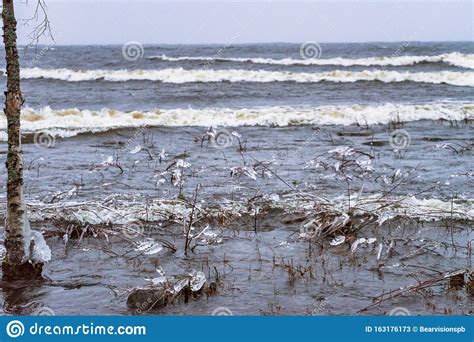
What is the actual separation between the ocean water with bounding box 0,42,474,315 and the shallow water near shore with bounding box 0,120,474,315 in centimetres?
2

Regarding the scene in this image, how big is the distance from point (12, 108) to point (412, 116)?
569 inches

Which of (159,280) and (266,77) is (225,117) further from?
(266,77)

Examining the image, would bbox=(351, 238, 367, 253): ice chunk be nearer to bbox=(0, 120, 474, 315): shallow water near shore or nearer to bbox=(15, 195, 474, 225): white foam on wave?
bbox=(0, 120, 474, 315): shallow water near shore

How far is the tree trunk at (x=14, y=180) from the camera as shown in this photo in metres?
5.29

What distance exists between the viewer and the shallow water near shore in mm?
5328

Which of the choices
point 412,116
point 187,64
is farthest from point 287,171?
point 187,64

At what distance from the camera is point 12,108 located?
5.37m

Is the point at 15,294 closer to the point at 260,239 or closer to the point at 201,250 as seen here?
the point at 201,250

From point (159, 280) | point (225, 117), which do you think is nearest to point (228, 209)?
point (159, 280)

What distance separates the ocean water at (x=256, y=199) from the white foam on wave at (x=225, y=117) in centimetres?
6

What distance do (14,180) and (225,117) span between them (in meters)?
12.6

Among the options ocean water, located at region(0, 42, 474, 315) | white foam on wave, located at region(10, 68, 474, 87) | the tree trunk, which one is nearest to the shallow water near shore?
ocean water, located at region(0, 42, 474, 315)

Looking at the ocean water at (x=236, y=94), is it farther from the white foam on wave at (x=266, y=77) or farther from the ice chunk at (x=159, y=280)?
the ice chunk at (x=159, y=280)

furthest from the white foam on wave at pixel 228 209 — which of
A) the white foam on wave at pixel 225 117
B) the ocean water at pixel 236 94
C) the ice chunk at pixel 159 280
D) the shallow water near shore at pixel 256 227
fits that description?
the white foam on wave at pixel 225 117
